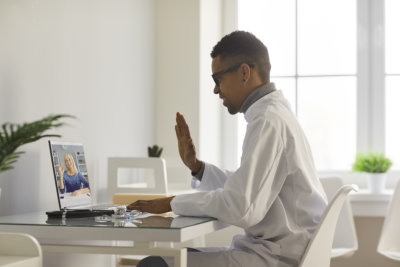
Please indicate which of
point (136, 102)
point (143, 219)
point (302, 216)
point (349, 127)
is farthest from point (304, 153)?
point (349, 127)

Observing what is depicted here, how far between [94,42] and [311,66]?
1727mm

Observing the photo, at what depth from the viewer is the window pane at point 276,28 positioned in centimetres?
466

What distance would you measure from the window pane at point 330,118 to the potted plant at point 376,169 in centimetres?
27

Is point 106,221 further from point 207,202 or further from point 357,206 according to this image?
point 357,206

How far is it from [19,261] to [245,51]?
1.06m

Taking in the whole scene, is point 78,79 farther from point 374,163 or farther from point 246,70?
point 374,163

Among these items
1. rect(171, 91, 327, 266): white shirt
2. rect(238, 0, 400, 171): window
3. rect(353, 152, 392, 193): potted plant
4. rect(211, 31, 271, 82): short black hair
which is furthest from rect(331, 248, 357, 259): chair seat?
rect(211, 31, 271, 82): short black hair

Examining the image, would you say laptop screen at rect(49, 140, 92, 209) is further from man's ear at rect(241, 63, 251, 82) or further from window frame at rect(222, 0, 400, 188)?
window frame at rect(222, 0, 400, 188)

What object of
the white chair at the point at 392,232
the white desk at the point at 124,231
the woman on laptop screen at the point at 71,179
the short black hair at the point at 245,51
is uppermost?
the short black hair at the point at 245,51

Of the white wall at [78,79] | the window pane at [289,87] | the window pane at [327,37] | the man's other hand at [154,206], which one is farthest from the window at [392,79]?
the man's other hand at [154,206]

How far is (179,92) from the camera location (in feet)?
14.3

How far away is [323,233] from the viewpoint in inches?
85.7

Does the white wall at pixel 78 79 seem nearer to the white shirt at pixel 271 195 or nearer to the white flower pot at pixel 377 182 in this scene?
the white shirt at pixel 271 195

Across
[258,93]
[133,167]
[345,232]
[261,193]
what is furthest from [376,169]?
[261,193]
